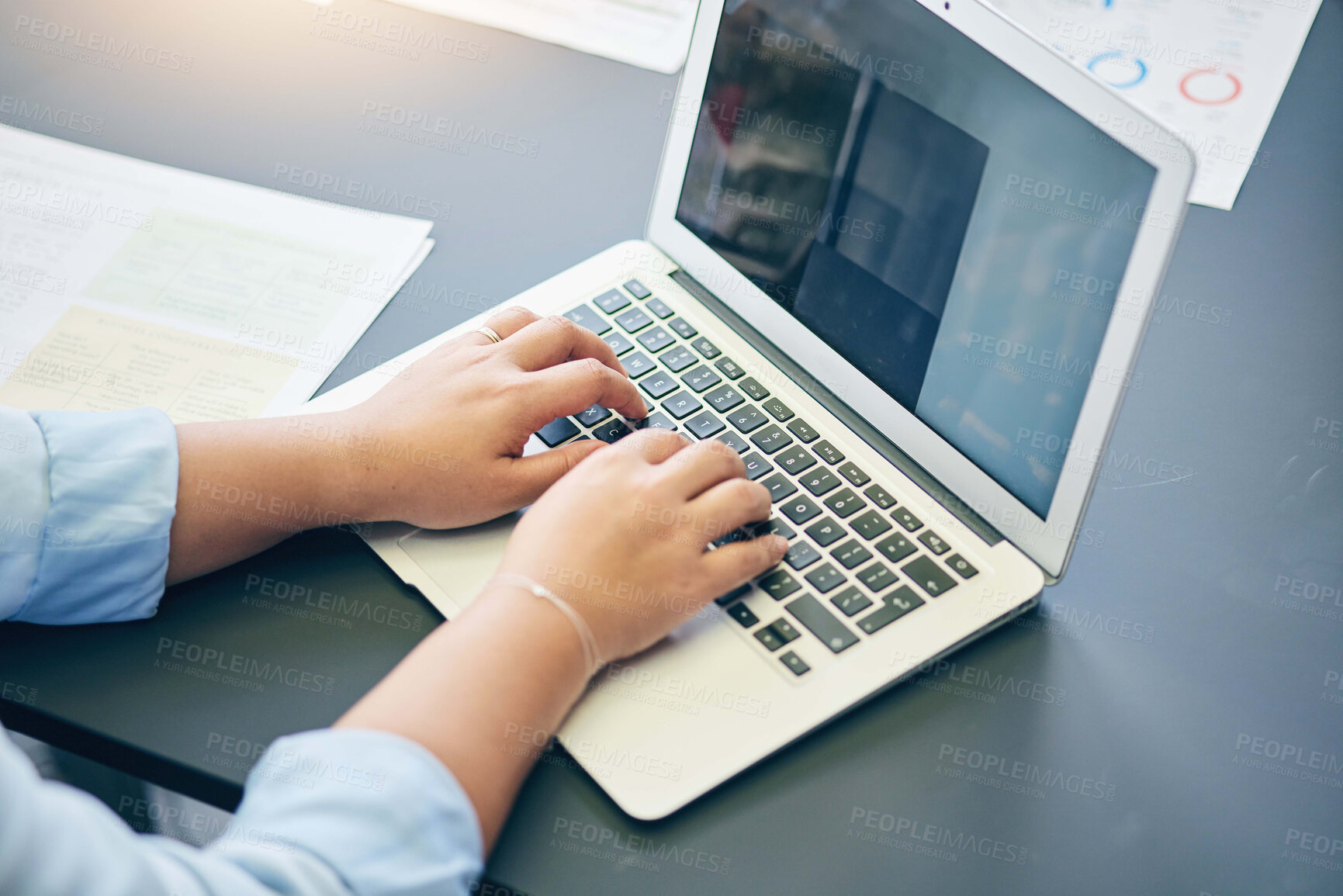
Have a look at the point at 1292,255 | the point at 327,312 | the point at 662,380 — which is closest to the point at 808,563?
the point at 662,380

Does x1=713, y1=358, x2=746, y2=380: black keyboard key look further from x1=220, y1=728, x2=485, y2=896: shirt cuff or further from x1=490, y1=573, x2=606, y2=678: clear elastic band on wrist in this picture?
x1=220, y1=728, x2=485, y2=896: shirt cuff

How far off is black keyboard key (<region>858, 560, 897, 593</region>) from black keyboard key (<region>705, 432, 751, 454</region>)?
12 cm

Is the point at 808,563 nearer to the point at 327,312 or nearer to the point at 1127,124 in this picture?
the point at 1127,124

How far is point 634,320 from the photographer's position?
83cm

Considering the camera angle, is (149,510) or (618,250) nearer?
(149,510)

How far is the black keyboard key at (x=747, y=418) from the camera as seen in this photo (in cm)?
75

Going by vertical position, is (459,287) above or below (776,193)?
below

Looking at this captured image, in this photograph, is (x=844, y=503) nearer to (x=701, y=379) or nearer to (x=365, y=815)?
(x=701, y=379)

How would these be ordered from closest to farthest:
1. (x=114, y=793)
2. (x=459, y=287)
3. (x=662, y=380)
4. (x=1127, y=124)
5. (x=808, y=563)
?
(x=1127, y=124) → (x=808, y=563) → (x=662, y=380) → (x=459, y=287) → (x=114, y=793)

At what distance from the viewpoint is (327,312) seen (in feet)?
2.80

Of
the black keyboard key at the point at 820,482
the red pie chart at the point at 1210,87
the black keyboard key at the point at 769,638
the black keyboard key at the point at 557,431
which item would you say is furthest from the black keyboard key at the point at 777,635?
the red pie chart at the point at 1210,87

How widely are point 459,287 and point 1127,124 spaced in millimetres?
535

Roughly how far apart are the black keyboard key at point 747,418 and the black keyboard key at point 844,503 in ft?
0.27

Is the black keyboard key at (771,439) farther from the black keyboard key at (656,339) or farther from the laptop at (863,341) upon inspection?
the black keyboard key at (656,339)
